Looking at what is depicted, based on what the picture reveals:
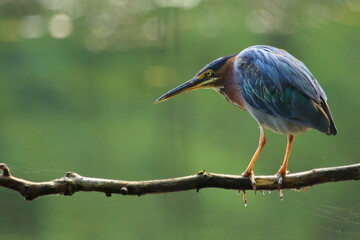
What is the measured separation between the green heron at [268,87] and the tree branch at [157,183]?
6 centimetres

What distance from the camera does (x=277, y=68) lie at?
1.96m

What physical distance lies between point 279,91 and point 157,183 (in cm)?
49

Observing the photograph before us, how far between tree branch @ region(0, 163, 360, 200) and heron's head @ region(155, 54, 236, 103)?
302 millimetres

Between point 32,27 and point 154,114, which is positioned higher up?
point 32,27

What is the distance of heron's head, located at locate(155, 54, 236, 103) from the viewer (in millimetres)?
1938

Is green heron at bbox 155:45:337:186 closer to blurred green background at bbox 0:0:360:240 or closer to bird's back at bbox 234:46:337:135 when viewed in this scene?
bird's back at bbox 234:46:337:135

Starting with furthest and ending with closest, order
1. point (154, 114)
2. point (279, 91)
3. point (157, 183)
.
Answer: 1. point (154, 114)
2. point (279, 91)
3. point (157, 183)

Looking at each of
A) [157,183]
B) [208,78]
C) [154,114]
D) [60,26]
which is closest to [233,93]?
[208,78]

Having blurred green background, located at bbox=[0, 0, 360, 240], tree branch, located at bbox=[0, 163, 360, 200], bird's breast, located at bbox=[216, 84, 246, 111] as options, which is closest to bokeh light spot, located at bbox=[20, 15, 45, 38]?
blurred green background, located at bbox=[0, 0, 360, 240]

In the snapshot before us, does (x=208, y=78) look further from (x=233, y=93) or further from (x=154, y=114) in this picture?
(x=154, y=114)

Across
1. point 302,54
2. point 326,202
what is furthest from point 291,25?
point 326,202

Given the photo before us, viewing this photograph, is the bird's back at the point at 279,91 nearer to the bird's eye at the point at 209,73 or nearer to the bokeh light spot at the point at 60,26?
the bird's eye at the point at 209,73

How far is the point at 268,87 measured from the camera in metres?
Result: 1.94

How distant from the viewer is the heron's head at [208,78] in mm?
1938
